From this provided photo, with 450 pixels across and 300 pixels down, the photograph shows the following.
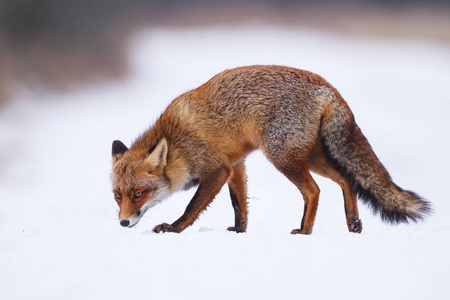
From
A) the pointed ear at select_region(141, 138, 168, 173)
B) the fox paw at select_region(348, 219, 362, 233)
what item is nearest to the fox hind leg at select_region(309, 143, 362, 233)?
the fox paw at select_region(348, 219, 362, 233)

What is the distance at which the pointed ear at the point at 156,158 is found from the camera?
4.03m

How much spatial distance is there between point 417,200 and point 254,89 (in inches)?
64.4

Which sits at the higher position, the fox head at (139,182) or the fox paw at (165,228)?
the fox head at (139,182)

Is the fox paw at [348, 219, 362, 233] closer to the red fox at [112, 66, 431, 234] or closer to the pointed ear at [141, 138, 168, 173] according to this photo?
the red fox at [112, 66, 431, 234]

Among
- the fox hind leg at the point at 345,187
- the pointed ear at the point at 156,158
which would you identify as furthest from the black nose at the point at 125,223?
the fox hind leg at the point at 345,187

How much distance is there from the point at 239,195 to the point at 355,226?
110 centimetres

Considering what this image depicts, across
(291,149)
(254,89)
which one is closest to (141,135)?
(254,89)

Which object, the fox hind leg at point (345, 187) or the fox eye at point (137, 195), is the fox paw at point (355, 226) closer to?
the fox hind leg at point (345, 187)

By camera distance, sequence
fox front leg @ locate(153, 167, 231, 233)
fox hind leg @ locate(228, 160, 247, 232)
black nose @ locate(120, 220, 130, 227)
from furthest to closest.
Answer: fox hind leg @ locate(228, 160, 247, 232) → fox front leg @ locate(153, 167, 231, 233) → black nose @ locate(120, 220, 130, 227)

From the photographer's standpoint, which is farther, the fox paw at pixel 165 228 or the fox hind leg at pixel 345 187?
the fox hind leg at pixel 345 187

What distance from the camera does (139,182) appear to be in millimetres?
3934

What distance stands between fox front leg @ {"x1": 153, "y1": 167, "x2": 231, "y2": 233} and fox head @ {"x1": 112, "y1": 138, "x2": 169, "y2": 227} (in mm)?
255

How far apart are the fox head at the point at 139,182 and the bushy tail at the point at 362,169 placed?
1.40 metres

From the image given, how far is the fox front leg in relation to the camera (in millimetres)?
4070
